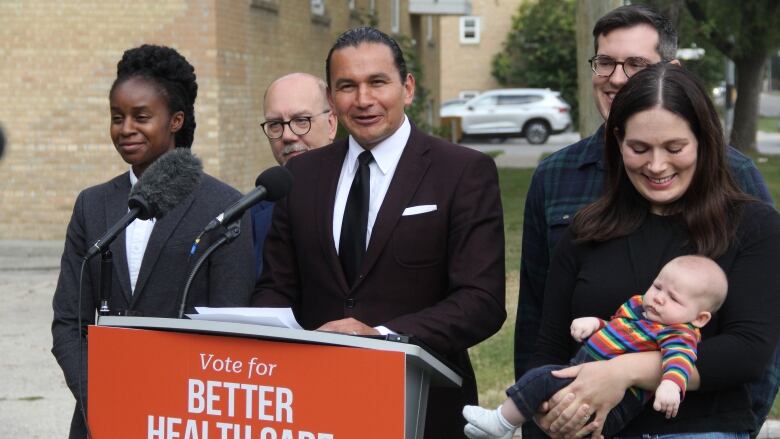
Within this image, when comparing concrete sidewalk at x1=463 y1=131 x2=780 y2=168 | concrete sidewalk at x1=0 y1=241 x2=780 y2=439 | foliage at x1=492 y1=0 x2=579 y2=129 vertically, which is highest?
foliage at x1=492 y1=0 x2=579 y2=129

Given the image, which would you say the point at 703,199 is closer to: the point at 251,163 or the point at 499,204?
the point at 499,204

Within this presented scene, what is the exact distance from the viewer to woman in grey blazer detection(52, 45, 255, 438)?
13.7 ft

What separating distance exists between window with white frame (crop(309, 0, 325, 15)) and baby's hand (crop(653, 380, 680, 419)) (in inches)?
823

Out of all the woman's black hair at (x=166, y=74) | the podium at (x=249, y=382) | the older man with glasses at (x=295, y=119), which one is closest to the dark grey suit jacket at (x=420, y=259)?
the podium at (x=249, y=382)

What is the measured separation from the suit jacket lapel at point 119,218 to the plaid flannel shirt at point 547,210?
1.31m

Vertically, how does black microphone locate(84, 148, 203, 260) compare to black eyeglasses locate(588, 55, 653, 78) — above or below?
below

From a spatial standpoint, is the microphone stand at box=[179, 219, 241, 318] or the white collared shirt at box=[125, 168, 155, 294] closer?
the microphone stand at box=[179, 219, 241, 318]

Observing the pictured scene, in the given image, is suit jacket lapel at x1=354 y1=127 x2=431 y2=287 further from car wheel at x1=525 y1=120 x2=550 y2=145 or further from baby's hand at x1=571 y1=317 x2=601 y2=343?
car wheel at x1=525 y1=120 x2=550 y2=145

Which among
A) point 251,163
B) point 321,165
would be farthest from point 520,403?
point 251,163

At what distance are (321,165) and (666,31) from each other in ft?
4.12

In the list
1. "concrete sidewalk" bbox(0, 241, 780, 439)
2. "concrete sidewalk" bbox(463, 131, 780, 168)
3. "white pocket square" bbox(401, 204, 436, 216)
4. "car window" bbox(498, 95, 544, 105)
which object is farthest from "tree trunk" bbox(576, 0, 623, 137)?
"car window" bbox(498, 95, 544, 105)

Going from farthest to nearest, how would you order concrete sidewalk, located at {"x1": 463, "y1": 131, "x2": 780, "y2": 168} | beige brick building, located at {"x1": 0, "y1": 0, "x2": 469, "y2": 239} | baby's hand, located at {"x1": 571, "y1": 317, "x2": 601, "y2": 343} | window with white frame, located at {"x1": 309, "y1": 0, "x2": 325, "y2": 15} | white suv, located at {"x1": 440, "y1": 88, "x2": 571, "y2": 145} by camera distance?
white suv, located at {"x1": 440, "y1": 88, "x2": 571, "y2": 145}, concrete sidewalk, located at {"x1": 463, "y1": 131, "x2": 780, "y2": 168}, window with white frame, located at {"x1": 309, "y1": 0, "x2": 325, "y2": 15}, beige brick building, located at {"x1": 0, "y1": 0, "x2": 469, "y2": 239}, baby's hand, located at {"x1": 571, "y1": 317, "x2": 601, "y2": 343}

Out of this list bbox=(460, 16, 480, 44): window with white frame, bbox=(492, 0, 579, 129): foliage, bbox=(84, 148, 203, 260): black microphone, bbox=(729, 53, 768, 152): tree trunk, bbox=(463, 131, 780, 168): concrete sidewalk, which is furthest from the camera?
bbox=(460, 16, 480, 44): window with white frame

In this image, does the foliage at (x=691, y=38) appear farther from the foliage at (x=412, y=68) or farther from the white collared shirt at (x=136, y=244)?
the white collared shirt at (x=136, y=244)
